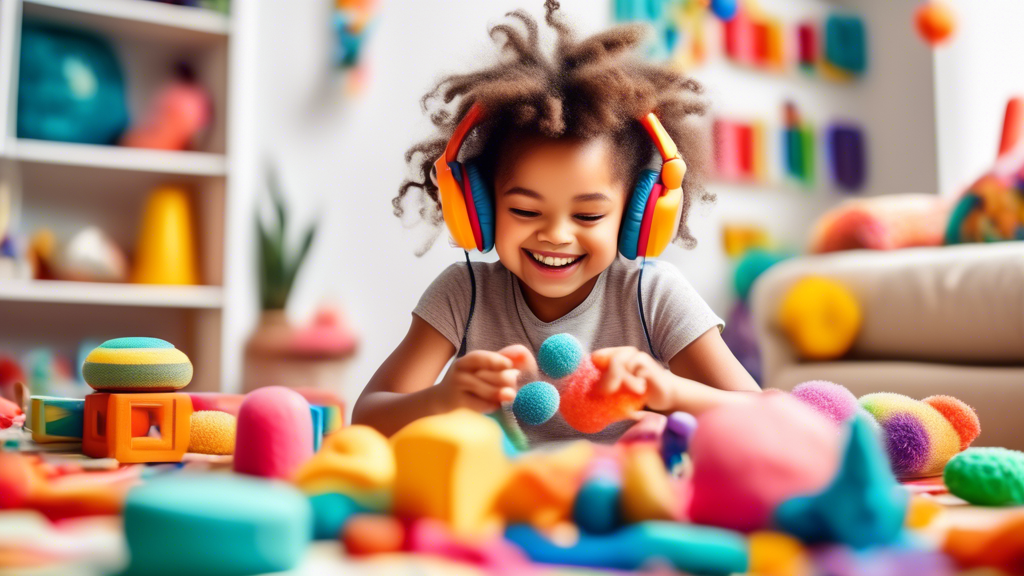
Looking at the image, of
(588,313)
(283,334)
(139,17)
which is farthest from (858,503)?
(139,17)

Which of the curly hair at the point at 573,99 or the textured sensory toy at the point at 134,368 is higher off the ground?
the curly hair at the point at 573,99

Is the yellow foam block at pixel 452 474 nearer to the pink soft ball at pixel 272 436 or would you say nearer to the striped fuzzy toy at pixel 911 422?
the pink soft ball at pixel 272 436

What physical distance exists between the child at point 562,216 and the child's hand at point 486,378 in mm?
29

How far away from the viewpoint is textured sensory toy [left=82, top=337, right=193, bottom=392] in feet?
2.55

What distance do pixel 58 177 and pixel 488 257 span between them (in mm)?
1338

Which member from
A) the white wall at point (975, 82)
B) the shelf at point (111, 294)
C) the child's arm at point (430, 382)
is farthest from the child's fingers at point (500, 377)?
the white wall at point (975, 82)

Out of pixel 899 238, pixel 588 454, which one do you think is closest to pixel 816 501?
pixel 588 454

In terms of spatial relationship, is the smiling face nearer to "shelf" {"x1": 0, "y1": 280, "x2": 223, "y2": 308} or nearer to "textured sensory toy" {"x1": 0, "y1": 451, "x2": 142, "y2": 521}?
"textured sensory toy" {"x1": 0, "y1": 451, "x2": 142, "y2": 521}

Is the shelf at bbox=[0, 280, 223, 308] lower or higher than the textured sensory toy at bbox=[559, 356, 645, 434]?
higher

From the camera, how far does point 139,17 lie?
1.99 meters

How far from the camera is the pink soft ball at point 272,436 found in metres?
0.61

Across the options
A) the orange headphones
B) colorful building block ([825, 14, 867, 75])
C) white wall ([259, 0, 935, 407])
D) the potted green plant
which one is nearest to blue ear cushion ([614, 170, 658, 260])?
the orange headphones

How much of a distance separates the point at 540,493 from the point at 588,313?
0.59 m

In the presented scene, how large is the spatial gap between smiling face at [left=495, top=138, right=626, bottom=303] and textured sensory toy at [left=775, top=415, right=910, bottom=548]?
0.52 metres
